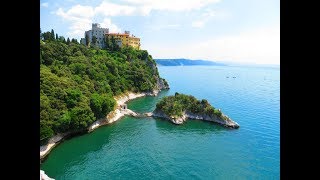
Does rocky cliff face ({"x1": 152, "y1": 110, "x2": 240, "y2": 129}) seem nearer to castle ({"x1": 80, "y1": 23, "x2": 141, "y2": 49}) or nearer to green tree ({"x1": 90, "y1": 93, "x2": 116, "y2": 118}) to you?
green tree ({"x1": 90, "y1": 93, "x2": 116, "y2": 118})

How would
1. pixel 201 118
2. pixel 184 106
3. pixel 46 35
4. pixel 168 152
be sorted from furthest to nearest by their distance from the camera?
1. pixel 46 35
2. pixel 184 106
3. pixel 201 118
4. pixel 168 152

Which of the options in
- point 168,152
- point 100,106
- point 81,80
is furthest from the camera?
point 81,80

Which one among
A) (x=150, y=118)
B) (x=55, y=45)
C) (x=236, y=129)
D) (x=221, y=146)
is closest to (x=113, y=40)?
(x=55, y=45)

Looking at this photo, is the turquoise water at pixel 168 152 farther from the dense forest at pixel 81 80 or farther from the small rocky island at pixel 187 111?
the dense forest at pixel 81 80

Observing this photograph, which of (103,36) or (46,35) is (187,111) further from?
(103,36)

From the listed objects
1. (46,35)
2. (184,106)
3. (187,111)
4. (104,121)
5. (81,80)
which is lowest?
(104,121)

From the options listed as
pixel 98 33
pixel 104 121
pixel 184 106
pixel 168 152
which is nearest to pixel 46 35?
pixel 98 33

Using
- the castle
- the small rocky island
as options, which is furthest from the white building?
the small rocky island
